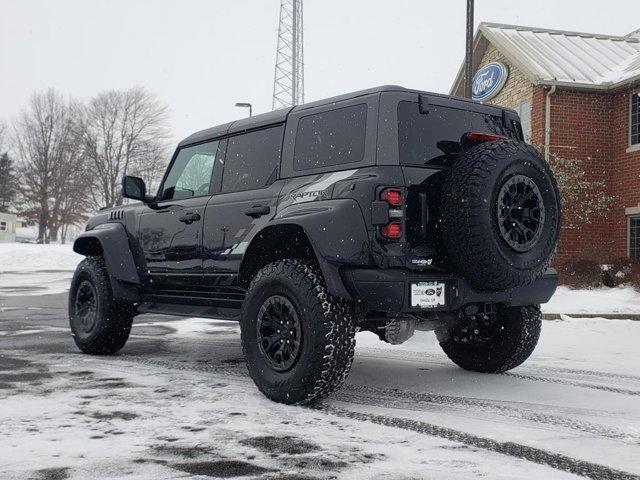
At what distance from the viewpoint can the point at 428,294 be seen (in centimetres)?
425

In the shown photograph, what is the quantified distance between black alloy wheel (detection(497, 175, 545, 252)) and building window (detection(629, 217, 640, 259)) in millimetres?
12220

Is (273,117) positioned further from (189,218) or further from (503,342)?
(503,342)

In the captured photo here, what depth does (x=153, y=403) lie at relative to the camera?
4.48 metres

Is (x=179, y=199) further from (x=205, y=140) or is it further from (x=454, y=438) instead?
(x=454, y=438)

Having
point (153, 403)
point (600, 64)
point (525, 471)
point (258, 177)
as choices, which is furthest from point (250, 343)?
point (600, 64)

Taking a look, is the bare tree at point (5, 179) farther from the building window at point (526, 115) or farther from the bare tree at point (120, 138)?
the building window at point (526, 115)

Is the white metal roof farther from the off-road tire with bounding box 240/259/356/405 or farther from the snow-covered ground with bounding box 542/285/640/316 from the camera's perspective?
the off-road tire with bounding box 240/259/356/405

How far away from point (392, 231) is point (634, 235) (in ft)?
42.5

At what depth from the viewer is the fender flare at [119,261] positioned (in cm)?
637

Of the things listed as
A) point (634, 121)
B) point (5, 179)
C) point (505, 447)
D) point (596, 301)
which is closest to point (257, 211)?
point (505, 447)

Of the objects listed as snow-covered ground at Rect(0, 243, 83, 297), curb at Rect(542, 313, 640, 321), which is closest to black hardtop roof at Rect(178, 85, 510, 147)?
curb at Rect(542, 313, 640, 321)

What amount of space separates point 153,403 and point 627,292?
9.62 m

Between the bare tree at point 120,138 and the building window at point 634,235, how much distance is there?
4271 centimetres

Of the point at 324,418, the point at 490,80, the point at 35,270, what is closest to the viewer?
the point at 324,418
